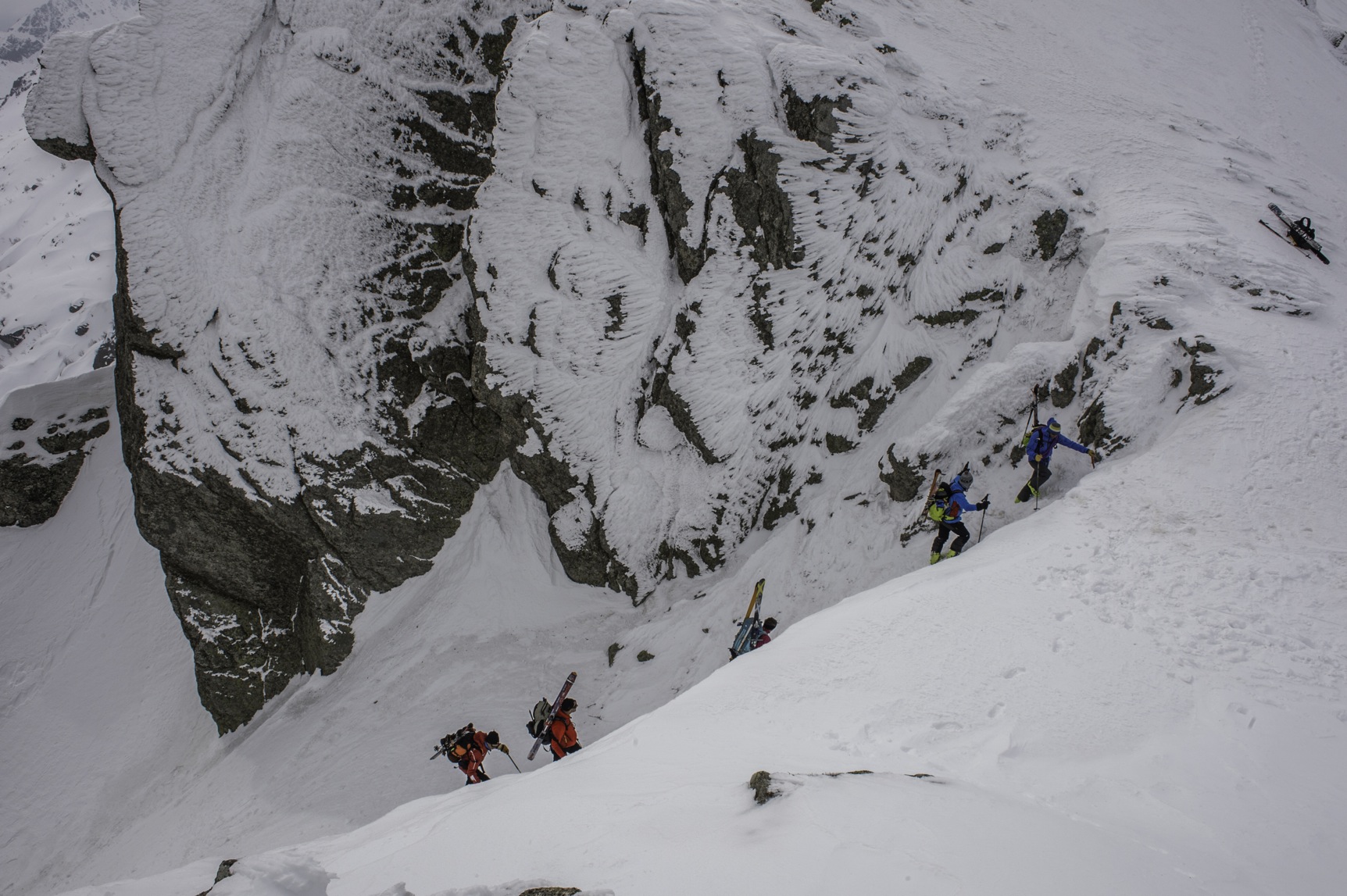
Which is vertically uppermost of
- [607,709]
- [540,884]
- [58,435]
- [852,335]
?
[852,335]

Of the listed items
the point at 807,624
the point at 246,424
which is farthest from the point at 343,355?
the point at 807,624

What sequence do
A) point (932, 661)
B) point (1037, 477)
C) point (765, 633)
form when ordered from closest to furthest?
point (932, 661)
point (1037, 477)
point (765, 633)

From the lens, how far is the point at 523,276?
1524cm

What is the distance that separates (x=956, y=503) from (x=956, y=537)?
1.14 m

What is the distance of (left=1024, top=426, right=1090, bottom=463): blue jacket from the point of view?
9766 mm

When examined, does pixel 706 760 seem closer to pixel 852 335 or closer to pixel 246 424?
pixel 852 335

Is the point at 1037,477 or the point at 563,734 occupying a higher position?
the point at 1037,477

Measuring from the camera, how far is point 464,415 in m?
17.2

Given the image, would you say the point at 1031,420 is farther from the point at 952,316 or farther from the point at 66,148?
the point at 66,148

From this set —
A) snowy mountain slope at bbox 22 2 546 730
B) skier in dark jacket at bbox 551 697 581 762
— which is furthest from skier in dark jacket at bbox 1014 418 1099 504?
snowy mountain slope at bbox 22 2 546 730

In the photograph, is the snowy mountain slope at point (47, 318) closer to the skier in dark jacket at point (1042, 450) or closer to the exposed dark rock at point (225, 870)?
the exposed dark rock at point (225, 870)

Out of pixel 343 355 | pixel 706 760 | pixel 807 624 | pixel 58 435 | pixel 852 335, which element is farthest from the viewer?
pixel 58 435

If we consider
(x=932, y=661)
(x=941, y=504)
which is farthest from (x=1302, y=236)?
(x=932, y=661)

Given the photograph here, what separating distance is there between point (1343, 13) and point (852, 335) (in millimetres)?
→ 20157
